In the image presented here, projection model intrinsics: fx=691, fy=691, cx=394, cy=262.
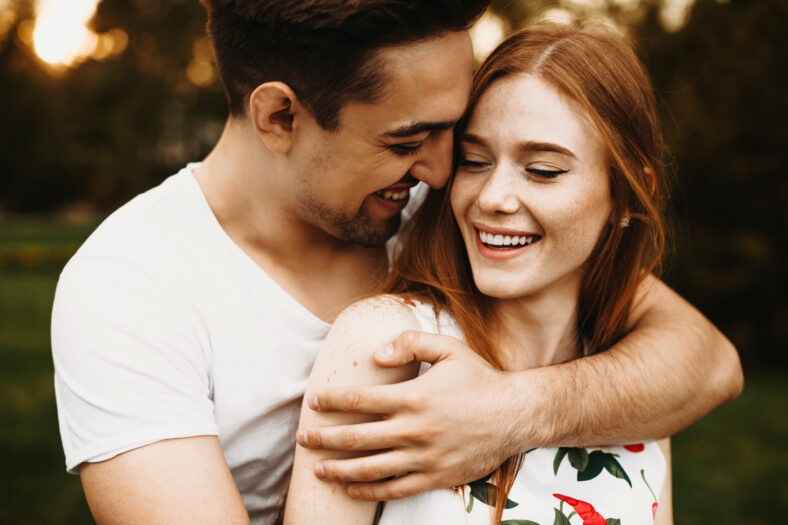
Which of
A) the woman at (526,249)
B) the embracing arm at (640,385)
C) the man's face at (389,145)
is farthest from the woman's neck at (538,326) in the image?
the man's face at (389,145)

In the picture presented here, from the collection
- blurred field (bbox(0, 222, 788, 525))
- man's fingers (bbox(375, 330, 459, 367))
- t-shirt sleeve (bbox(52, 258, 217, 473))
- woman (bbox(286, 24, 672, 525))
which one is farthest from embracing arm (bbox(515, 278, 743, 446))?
blurred field (bbox(0, 222, 788, 525))

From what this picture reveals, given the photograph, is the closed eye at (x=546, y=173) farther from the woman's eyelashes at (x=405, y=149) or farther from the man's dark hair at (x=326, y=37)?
the man's dark hair at (x=326, y=37)

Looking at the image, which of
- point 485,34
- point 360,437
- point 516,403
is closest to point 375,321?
point 360,437

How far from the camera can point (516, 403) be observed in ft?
6.41

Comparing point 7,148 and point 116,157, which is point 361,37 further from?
point 7,148

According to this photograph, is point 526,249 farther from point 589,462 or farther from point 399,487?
point 399,487

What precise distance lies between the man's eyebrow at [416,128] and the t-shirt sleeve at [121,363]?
2.87 ft

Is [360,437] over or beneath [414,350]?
beneath

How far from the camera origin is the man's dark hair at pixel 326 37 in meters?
2.17

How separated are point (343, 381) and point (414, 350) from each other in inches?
8.8

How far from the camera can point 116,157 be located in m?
26.8

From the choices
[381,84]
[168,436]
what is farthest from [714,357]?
[168,436]

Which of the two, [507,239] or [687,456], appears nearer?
[507,239]

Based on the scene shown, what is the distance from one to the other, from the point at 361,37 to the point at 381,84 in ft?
0.52
